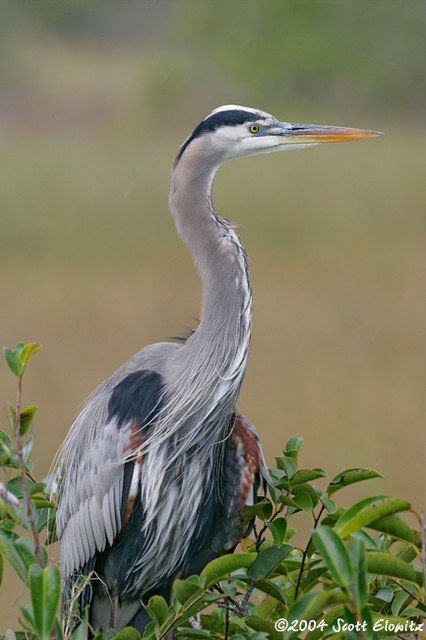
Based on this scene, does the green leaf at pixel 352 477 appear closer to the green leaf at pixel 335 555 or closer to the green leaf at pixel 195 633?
the green leaf at pixel 195 633

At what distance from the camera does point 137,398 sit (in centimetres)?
290

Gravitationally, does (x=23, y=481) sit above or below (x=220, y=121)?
below

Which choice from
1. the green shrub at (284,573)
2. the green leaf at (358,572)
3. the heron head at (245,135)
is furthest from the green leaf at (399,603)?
the heron head at (245,135)

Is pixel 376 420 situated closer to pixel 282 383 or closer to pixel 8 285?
pixel 282 383

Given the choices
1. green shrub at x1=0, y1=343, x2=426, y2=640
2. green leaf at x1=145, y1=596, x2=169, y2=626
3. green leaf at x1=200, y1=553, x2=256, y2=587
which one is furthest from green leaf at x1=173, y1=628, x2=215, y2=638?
green leaf at x1=200, y1=553, x2=256, y2=587

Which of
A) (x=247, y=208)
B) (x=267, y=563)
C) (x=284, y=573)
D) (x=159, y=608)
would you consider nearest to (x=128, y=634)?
(x=159, y=608)

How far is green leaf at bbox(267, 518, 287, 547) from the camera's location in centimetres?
217

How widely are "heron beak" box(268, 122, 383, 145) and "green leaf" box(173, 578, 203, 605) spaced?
57.7 inches

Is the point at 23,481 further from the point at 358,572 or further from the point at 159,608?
the point at 358,572

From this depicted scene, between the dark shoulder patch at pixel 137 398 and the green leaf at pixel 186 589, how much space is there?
3.16ft

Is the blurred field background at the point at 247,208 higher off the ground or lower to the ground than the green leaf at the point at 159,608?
higher

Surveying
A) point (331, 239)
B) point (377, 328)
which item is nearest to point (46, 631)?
point (377, 328)

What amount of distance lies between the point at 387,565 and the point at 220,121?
1.52 metres

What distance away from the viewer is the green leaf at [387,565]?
68.2 inches
